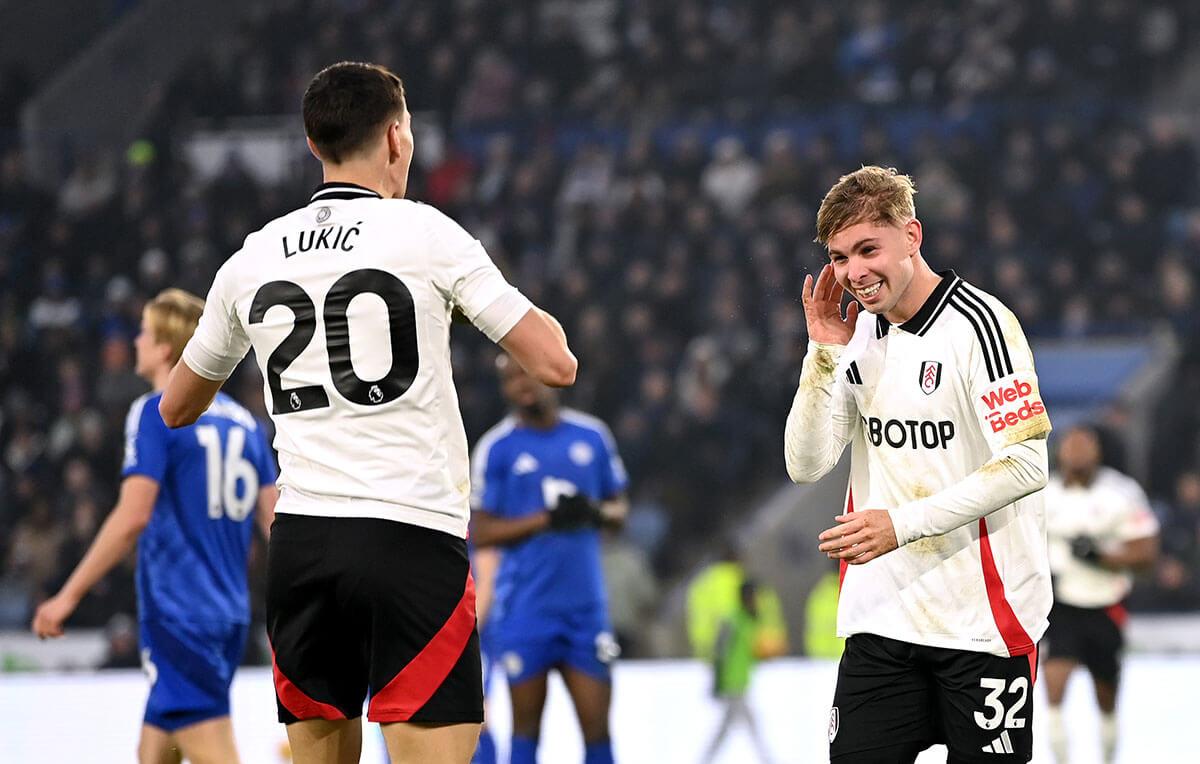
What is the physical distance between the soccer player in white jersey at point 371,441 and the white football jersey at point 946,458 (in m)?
Answer: 1.01

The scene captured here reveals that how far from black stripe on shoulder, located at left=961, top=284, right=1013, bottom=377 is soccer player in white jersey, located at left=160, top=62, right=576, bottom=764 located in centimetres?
116

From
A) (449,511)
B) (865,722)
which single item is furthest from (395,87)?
(865,722)

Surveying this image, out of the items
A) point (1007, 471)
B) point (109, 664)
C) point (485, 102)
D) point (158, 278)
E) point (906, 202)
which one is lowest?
point (109, 664)

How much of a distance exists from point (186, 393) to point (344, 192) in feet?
2.07

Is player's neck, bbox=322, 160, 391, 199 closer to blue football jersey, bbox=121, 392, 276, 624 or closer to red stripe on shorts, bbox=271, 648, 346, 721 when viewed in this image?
red stripe on shorts, bbox=271, 648, 346, 721

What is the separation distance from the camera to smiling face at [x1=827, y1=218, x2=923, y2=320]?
13.1 feet

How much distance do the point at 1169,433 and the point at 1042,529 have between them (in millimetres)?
13619

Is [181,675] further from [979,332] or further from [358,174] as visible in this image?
[979,332]

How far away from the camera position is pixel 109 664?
14055 millimetres

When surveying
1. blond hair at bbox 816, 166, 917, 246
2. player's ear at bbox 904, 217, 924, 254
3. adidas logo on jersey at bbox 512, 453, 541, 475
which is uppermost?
blond hair at bbox 816, 166, 917, 246

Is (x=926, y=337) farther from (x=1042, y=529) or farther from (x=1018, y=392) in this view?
(x=1042, y=529)

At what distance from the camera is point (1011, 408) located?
3.86m

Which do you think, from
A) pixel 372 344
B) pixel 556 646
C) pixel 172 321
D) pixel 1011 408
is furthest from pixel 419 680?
pixel 556 646

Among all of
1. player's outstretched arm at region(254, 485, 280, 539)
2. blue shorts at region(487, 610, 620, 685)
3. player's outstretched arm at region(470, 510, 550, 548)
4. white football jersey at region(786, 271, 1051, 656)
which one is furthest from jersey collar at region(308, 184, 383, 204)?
blue shorts at region(487, 610, 620, 685)
